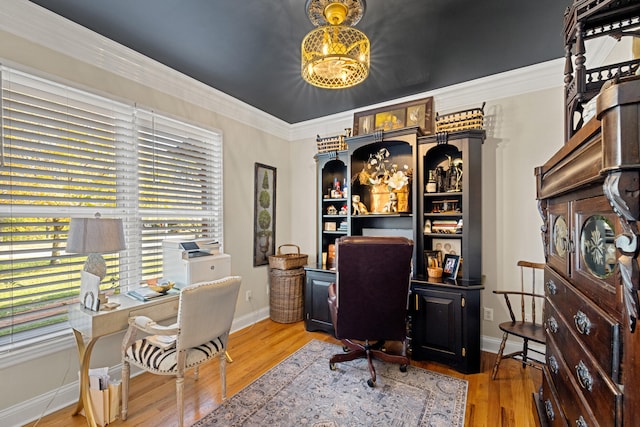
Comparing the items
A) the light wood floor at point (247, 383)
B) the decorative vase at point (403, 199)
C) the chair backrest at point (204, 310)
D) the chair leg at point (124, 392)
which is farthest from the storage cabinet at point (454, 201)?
the chair leg at point (124, 392)

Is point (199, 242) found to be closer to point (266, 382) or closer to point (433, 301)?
point (266, 382)

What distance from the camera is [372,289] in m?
2.25

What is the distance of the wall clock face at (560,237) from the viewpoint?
134 cm

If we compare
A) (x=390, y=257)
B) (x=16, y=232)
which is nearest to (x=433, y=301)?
(x=390, y=257)

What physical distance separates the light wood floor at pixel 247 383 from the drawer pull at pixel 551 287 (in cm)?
97

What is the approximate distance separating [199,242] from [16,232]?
3.98 ft

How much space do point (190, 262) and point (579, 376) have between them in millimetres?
2539

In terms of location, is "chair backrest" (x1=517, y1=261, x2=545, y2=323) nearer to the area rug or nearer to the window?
the area rug

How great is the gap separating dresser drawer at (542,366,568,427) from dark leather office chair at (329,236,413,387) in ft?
3.02

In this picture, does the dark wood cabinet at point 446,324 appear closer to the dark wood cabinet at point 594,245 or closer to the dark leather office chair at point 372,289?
the dark leather office chair at point 372,289

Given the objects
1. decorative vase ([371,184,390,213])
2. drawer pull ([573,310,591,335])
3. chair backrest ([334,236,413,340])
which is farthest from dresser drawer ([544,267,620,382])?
decorative vase ([371,184,390,213])

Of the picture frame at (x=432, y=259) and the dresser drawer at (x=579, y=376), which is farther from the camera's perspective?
the picture frame at (x=432, y=259)

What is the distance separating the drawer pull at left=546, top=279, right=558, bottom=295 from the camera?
1412 mm

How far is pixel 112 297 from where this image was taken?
220 cm
